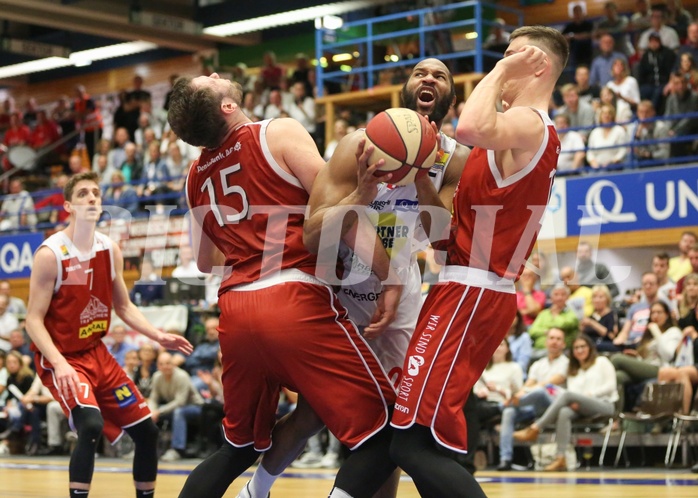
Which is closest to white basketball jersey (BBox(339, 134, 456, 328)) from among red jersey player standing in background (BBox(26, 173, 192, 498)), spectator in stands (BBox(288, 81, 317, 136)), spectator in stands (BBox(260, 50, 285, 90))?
red jersey player standing in background (BBox(26, 173, 192, 498))

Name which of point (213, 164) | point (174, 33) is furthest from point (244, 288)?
point (174, 33)

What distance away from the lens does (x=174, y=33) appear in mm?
22156

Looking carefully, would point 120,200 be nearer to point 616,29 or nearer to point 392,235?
point 616,29

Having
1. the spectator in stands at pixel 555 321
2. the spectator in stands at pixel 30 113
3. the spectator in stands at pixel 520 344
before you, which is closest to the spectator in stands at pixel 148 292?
the spectator in stands at pixel 520 344

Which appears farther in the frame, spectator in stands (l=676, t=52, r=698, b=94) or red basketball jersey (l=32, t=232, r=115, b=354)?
spectator in stands (l=676, t=52, r=698, b=94)

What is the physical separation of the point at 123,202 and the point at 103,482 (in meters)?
9.41

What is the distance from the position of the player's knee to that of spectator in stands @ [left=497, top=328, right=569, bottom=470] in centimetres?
540

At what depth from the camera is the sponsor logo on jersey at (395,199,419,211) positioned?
4645 millimetres

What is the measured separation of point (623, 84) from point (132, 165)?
30.7ft

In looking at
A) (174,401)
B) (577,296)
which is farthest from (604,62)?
(174,401)

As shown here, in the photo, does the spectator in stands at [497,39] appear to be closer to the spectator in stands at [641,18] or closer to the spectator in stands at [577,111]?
the spectator in stands at [641,18]

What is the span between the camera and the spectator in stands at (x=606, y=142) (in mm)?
13289

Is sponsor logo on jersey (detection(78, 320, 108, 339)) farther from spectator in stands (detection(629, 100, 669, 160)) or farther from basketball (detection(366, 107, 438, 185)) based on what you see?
spectator in stands (detection(629, 100, 669, 160))

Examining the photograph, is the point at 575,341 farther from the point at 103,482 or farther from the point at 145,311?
the point at 145,311
